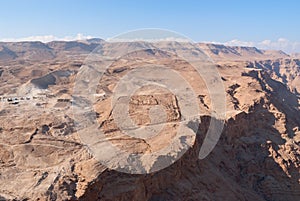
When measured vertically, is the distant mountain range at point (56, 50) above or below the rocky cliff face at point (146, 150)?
below

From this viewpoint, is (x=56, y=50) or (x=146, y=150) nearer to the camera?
(x=146, y=150)

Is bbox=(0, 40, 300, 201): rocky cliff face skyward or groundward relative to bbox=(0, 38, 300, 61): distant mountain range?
skyward

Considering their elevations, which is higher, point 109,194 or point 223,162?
point 109,194

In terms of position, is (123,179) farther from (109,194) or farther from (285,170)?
(285,170)

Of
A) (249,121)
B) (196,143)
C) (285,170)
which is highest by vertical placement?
(196,143)

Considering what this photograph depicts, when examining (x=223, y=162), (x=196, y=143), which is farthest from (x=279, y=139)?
(x=196, y=143)

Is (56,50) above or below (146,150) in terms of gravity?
below

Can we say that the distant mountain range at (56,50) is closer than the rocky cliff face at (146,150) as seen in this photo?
No

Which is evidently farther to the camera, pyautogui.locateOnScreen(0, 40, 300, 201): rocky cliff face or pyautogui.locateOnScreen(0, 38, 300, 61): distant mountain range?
pyautogui.locateOnScreen(0, 38, 300, 61): distant mountain range
